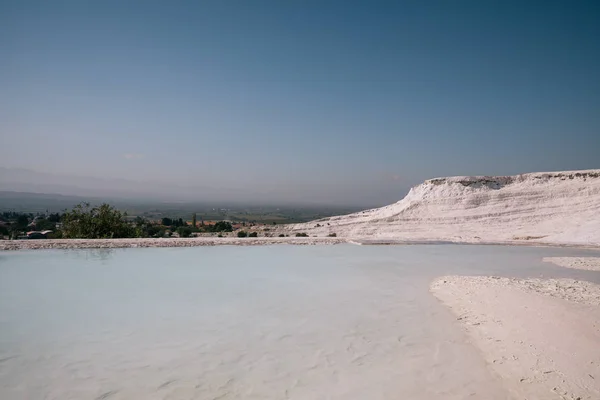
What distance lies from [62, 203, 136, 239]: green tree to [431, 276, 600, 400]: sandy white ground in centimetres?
1184

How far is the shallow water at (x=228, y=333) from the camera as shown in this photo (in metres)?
3.56

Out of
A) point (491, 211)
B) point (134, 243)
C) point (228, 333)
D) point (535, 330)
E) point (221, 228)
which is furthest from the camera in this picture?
point (221, 228)

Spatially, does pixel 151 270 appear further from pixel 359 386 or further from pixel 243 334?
pixel 359 386

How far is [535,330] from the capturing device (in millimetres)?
4770

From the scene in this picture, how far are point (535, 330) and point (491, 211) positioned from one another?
66.2 ft

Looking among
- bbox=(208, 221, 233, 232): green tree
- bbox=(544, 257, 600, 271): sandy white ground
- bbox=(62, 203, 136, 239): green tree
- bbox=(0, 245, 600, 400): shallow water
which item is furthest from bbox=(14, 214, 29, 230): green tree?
bbox=(544, 257, 600, 271): sandy white ground

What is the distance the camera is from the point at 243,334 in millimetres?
4871

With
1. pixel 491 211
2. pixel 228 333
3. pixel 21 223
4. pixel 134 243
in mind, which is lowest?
pixel 228 333

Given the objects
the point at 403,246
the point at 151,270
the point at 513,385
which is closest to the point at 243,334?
the point at 513,385

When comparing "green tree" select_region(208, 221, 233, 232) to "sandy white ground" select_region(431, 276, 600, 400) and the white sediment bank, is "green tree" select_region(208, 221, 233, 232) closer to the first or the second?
the white sediment bank

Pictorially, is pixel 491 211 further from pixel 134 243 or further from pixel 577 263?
pixel 134 243

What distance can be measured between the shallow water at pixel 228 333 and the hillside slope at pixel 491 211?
39.3 ft

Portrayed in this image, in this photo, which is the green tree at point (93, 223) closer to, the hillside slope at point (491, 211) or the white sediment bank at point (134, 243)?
the white sediment bank at point (134, 243)

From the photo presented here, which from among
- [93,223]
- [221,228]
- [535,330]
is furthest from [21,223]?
[535,330]
